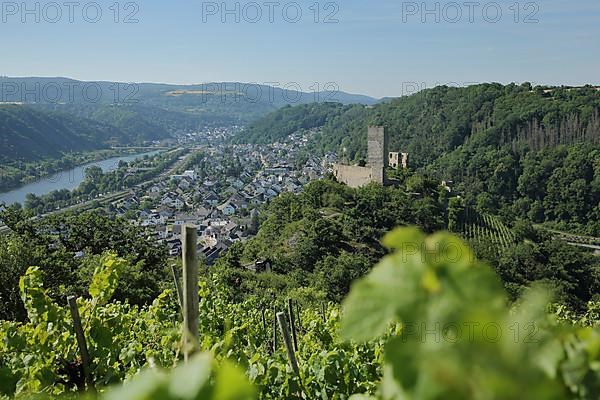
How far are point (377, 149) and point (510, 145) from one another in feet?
94.3

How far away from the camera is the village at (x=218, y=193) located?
4447 centimetres

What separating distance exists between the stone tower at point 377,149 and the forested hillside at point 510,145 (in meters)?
15.9

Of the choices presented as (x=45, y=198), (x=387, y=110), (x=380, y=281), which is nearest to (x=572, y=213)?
(x=387, y=110)

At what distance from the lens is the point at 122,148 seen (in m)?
103

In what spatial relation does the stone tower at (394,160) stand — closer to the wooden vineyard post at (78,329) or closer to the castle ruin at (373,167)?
the castle ruin at (373,167)

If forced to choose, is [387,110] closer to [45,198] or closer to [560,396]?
[45,198]

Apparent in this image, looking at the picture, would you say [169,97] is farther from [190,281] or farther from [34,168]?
[190,281]

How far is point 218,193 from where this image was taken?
67.5 m

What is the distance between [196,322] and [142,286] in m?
11.5

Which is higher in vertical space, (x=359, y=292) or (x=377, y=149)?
(x=377, y=149)

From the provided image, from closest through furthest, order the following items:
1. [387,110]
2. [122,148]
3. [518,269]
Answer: [518,269] → [387,110] → [122,148]

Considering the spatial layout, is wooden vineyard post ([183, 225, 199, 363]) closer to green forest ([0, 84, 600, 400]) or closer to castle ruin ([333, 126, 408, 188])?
green forest ([0, 84, 600, 400])

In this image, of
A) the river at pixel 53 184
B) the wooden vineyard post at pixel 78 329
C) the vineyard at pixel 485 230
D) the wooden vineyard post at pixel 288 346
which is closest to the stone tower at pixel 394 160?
the vineyard at pixel 485 230

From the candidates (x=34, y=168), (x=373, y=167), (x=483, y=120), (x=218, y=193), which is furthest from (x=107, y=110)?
(x=373, y=167)
